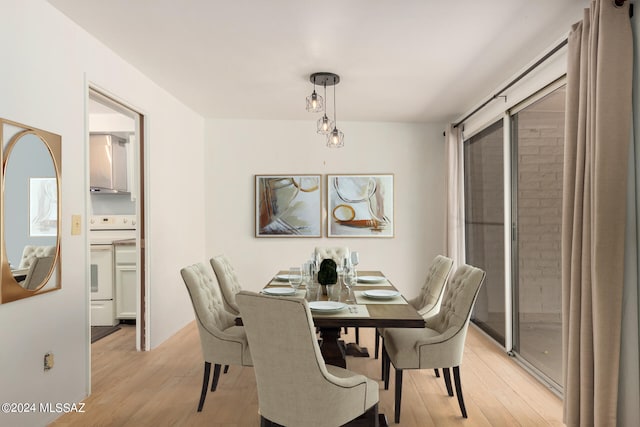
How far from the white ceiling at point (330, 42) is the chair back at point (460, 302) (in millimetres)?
1608

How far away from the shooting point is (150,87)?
4039mm

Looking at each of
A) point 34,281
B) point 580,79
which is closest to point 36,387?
point 34,281

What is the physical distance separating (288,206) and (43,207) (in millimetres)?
3319

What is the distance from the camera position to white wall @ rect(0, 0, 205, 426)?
2312mm

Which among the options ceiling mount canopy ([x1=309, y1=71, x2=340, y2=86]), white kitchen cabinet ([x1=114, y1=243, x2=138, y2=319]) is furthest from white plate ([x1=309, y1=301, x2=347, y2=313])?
white kitchen cabinet ([x1=114, y1=243, x2=138, y2=319])

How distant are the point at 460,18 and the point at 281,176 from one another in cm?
331

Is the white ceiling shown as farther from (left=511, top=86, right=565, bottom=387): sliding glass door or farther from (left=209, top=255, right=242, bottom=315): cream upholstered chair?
(left=209, top=255, right=242, bottom=315): cream upholstered chair

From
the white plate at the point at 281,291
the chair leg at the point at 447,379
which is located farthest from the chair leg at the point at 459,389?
the white plate at the point at 281,291

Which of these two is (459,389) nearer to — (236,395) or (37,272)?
(236,395)

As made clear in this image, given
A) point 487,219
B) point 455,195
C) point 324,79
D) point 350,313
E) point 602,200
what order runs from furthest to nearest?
point 455,195
point 487,219
point 324,79
point 350,313
point 602,200

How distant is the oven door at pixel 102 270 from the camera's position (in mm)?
4754

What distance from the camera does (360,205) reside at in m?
5.63

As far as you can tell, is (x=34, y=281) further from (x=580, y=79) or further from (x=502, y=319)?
(x=502, y=319)

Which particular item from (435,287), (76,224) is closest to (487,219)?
(435,287)
